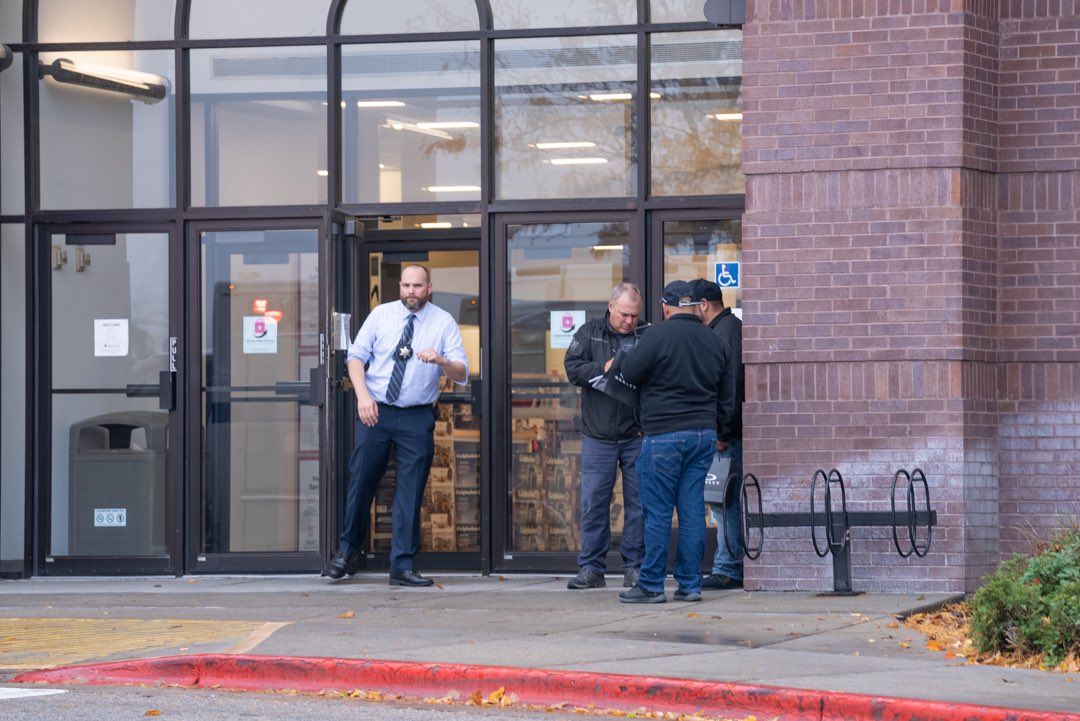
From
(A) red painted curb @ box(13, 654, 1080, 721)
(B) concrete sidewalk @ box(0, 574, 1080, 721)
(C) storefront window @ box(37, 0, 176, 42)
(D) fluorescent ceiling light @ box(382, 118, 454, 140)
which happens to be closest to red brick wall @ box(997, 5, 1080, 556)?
(B) concrete sidewalk @ box(0, 574, 1080, 721)

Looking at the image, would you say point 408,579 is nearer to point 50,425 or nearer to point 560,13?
point 50,425

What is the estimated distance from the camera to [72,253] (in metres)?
12.2

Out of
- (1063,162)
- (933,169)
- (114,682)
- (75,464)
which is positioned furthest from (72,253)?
(1063,162)

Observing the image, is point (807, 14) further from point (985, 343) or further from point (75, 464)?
point (75, 464)

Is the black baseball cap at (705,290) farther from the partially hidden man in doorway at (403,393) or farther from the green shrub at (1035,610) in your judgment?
the green shrub at (1035,610)

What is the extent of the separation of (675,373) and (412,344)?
2.03m

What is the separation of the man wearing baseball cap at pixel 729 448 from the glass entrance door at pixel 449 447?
6.12 feet

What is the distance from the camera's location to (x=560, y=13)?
11.7 m

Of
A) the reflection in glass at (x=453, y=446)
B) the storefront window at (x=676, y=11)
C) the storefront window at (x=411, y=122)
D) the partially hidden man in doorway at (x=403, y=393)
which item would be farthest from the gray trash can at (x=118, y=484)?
the storefront window at (x=676, y=11)

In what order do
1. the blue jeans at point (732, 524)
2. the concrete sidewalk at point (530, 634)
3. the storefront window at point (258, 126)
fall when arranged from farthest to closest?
the storefront window at point (258, 126), the blue jeans at point (732, 524), the concrete sidewalk at point (530, 634)

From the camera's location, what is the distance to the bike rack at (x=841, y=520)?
9.89 metres

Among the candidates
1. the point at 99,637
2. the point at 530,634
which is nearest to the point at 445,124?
the point at 530,634

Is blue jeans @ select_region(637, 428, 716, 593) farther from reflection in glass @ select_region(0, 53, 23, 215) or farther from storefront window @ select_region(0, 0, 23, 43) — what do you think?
storefront window @ select_region(0, 0, 23, 43)

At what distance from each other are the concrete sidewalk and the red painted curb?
4 centimetres
